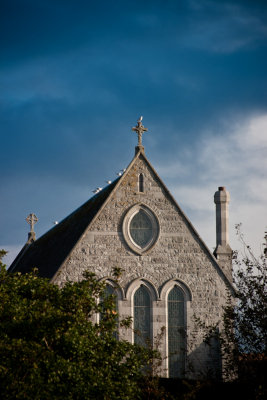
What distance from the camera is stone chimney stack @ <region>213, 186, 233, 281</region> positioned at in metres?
34.6

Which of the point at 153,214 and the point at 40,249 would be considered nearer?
the point at 153,214

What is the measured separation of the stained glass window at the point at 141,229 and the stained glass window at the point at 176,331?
2.52 metres

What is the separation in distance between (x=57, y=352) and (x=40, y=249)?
766 inches

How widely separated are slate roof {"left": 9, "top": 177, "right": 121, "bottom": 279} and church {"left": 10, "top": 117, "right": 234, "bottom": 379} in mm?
401

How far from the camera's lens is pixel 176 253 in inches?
1335

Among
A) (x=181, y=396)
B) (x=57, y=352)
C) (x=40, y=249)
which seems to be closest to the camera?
(x=57, y=352)

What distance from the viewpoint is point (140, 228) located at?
34000 millimetres

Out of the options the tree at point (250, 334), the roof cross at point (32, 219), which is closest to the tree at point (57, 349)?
the tree at point (250, 334)

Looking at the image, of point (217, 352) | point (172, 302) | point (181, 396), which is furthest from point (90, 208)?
point (181, 396)

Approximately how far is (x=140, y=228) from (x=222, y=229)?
4118 millimetres

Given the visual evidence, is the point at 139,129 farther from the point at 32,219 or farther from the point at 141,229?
the point at 32,219

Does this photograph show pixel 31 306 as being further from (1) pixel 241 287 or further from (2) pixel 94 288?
(1) pixel 241 287

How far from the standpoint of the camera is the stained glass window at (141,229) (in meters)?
33.8

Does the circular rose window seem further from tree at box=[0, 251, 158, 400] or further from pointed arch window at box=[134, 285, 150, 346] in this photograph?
tree at box=[0, 251, 158, 400]
